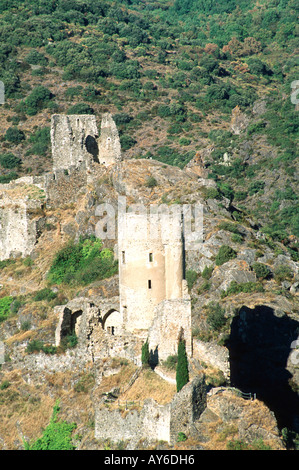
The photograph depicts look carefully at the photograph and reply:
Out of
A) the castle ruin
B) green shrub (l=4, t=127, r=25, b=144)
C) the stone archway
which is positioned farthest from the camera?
green shrub (l=4, t=127, r=25, b=144)

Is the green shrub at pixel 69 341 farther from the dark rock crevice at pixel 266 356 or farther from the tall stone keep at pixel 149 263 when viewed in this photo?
the dark rock crevice at pixel 266 356

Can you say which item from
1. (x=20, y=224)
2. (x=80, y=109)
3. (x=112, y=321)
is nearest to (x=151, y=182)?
(x=20, y=224)

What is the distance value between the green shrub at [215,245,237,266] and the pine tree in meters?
13.6

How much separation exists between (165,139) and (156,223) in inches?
2072

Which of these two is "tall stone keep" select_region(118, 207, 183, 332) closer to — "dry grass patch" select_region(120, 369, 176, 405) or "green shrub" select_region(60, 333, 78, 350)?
"dry grass patch" select_region(120, 369, 176, 405)

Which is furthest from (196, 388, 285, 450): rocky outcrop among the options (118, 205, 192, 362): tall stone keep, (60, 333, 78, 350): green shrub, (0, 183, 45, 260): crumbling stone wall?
(0, 183, 45, 260): crumbling stone wall

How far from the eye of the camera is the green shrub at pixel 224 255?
41438mm

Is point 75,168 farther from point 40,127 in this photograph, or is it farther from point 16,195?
point 40,127

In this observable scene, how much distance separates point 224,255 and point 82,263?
787 centimetres

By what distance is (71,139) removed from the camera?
1932 inches

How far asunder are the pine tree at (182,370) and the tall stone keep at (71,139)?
2283 cm

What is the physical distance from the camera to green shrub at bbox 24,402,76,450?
30.6 m

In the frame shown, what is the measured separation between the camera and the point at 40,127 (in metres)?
82.3
